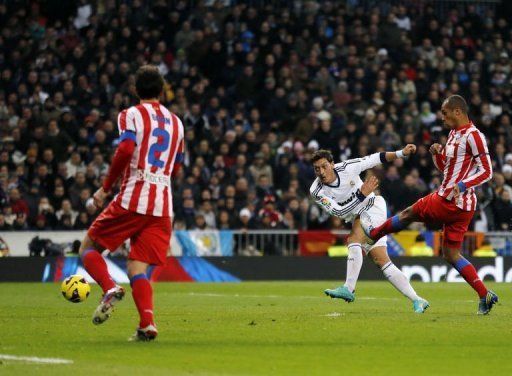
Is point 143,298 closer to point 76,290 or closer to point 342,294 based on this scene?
point 76,290

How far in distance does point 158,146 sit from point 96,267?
4.12ft

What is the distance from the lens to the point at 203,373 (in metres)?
7.84

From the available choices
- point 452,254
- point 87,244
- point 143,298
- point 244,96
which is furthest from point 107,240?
point 244,96

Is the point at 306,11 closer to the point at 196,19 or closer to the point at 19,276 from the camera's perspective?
the point at 196,19

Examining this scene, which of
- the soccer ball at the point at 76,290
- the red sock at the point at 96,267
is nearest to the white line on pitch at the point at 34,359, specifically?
the red sock at the point at 96,267

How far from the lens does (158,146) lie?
391 inches

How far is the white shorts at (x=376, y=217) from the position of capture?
14102 millimetres

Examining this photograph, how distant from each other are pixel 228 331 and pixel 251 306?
397cm

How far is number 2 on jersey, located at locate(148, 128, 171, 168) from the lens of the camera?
390 inches

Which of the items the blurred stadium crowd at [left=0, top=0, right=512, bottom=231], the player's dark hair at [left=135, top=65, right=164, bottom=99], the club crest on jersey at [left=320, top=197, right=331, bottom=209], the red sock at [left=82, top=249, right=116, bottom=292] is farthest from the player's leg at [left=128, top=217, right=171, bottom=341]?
the blurred stadium crowd at [left=0, top=0, right=512, bottom=231]

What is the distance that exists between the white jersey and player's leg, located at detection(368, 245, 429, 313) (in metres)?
0.66

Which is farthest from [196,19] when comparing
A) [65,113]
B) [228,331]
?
[228,331]

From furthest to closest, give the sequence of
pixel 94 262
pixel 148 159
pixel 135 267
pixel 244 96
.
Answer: pixel 244 96 < pixel 94 262 < pixel 148 159 < pixel 135 267

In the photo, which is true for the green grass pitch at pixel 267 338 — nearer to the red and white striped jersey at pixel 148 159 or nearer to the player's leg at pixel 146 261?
the player's leg at pixel 146 261
